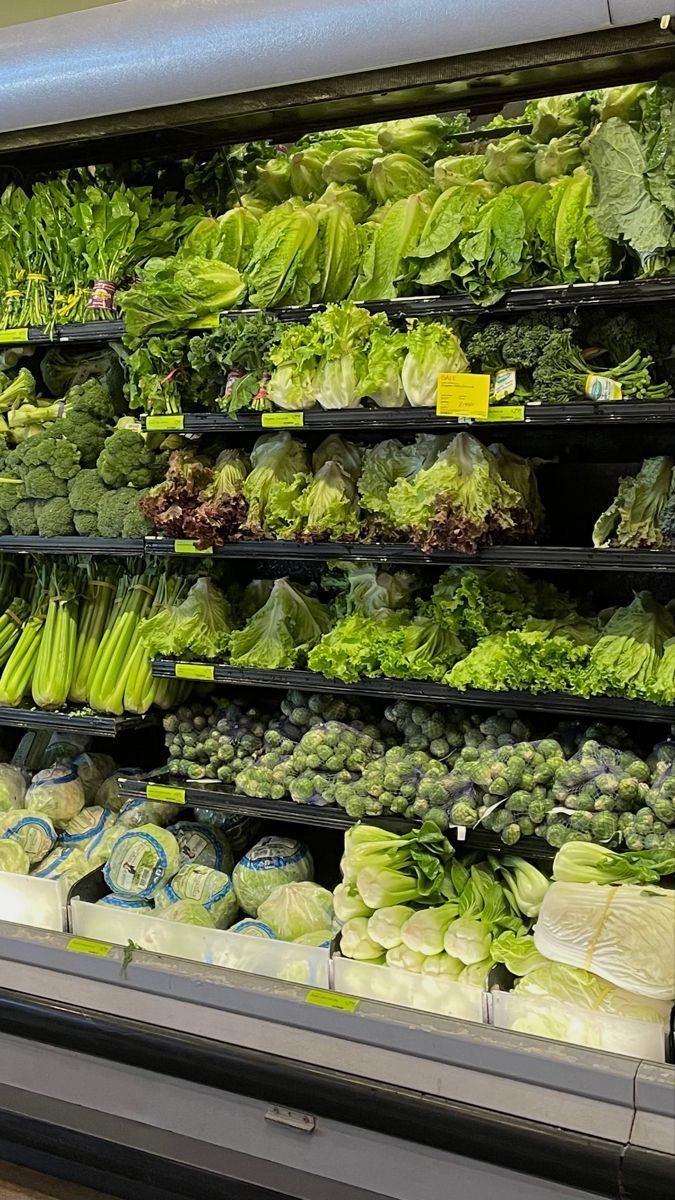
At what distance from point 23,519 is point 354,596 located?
1155mm

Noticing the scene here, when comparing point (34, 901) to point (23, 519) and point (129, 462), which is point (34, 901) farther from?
point (129, 462)

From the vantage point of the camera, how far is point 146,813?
3318 mm

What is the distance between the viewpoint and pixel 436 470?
257cm

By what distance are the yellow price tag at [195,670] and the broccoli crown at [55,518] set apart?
62cm

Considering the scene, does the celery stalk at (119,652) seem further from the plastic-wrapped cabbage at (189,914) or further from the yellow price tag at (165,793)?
the plastic-wrapped cabbage at (189,914)

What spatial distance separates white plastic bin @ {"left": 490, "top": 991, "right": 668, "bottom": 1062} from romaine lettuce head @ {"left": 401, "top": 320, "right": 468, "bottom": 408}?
4.82ft

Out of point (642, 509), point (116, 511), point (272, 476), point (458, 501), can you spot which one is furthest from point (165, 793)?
point (642, 509)

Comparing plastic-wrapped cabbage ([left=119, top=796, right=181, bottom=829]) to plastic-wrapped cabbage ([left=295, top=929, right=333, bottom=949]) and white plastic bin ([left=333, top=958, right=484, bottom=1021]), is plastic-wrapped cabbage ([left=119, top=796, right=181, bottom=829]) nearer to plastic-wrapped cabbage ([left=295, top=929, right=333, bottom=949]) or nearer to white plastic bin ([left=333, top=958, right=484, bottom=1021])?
plastic-wrapped cabbage ([left=295, top=929, right=333, bottom=949])

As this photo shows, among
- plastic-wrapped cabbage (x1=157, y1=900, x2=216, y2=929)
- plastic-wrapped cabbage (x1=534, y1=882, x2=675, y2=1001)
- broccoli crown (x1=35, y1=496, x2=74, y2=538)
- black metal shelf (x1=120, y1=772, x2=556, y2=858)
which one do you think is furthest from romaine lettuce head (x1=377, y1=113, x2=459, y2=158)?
plastic-wrapped cabbage (x1=157, y1=900, x2=216, y2=929)

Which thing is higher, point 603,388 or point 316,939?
point 603,388

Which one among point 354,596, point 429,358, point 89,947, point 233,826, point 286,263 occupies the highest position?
point 286,263

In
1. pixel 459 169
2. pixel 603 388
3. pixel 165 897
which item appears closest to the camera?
pixel 603 388

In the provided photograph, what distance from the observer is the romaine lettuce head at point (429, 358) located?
2.48 m

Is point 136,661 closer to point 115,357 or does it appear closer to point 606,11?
point 115,357
